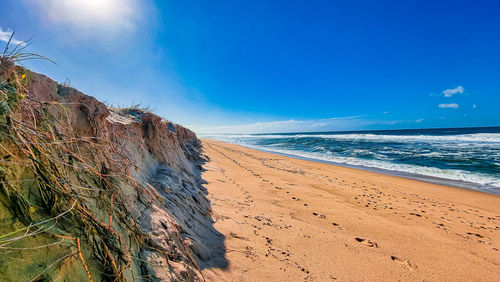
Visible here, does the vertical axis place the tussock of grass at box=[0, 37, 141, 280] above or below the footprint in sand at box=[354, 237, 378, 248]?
above

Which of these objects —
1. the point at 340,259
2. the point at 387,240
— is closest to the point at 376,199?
the point at 387,240

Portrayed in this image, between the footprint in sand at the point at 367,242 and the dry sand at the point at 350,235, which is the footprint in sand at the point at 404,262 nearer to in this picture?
the dry sand at the point at 350,235

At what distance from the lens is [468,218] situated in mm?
5191

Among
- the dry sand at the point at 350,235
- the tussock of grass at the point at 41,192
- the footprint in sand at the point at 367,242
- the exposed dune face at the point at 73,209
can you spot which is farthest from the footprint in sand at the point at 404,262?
the tussock of grass at the point at 41,192

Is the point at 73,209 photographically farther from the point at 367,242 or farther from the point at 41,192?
the point at 367,242

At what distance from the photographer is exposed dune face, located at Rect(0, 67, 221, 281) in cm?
102

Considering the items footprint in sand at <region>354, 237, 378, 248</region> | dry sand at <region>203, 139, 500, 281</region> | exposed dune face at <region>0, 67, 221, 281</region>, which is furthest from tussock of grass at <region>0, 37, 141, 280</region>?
footprint in sand at <region>354, 237, 378, 248</region>

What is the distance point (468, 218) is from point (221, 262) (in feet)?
21.4

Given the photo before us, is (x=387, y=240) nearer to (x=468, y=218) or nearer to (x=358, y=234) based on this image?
(x=358, y=234)

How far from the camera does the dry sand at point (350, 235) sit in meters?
2.78

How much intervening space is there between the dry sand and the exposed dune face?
0.72 metres

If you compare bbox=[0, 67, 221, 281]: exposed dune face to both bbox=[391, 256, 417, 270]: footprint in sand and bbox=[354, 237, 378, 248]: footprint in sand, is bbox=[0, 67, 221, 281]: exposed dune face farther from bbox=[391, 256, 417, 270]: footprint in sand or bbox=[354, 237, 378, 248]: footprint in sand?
bbox=[391, 256, 417, 270]: footprint in sand

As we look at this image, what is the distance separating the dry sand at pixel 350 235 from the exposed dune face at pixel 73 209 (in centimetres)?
72

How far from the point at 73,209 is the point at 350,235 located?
13.6ft
